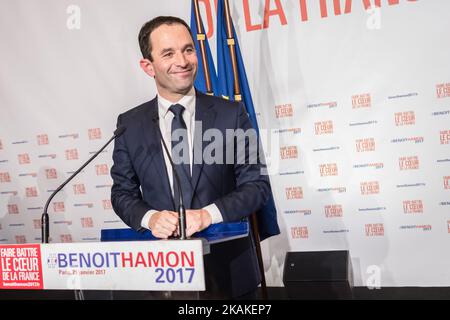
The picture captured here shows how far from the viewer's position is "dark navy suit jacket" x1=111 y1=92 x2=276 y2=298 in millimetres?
2068

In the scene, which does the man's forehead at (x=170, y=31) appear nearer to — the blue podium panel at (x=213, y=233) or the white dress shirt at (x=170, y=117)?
the white dress shirt at (x=170, y=117)

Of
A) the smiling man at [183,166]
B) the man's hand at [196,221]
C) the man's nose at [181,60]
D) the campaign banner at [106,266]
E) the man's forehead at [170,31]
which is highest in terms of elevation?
the man's forehead at [170,31]

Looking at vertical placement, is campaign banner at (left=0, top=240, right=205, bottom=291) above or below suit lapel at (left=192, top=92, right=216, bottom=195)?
below

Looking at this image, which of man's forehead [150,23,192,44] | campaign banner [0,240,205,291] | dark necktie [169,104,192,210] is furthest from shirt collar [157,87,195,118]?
campaign banner [0,240,205,291]

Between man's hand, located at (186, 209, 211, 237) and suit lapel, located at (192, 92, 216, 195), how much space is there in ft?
0.95

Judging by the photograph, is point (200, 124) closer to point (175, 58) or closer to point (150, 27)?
point (175, 58)

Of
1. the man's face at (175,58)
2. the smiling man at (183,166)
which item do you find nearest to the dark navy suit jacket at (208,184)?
the smiling man at (183,166)

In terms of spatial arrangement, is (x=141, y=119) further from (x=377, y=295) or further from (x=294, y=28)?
(x=377, y=295)

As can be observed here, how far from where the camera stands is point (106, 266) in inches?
69.6

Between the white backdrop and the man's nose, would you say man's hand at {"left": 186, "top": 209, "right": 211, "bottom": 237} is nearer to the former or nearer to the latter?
the man's nose

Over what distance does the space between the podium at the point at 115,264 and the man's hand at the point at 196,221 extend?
56 mm

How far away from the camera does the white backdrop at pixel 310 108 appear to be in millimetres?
4195

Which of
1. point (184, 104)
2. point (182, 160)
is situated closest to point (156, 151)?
point (182, 160)

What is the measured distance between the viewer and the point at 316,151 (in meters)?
4.50
